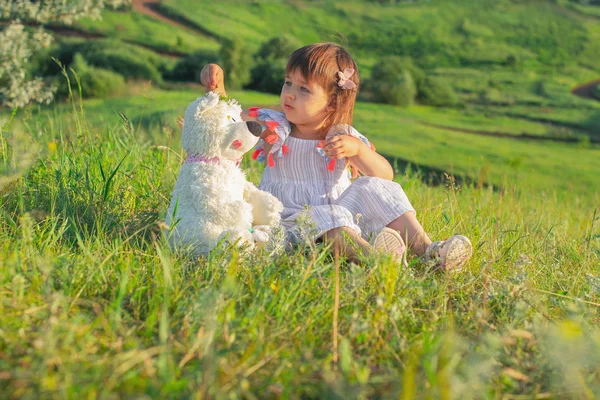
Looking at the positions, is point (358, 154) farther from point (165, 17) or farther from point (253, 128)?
point (165, 17)

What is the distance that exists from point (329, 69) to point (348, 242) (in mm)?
869

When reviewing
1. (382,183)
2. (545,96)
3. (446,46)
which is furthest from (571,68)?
(382,183)

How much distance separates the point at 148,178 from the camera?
3363mm

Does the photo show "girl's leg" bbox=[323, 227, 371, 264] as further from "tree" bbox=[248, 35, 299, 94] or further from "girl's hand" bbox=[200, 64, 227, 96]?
"tree" bbox=[248, 35, 299, 94]

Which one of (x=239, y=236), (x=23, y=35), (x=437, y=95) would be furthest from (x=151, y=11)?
(x=239, y=236)

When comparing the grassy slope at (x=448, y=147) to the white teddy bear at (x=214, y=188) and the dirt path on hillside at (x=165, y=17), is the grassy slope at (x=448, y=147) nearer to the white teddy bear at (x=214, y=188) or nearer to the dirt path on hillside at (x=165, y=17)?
the dirt path on hillside at (x=165, y=17)

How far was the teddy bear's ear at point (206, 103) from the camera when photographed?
2.59 m

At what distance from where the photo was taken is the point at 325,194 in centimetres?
319

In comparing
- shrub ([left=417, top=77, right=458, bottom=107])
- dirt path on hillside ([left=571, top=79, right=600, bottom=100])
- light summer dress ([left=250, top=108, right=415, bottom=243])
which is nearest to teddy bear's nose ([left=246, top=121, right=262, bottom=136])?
light summer dress ([left=250, top=108, right=415, bottom=243])

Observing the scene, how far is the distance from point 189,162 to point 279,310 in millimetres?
922

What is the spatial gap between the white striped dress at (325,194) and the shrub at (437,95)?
8.17 meters

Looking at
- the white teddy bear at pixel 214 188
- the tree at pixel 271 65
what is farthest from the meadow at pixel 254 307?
the tree at pixel 271 65

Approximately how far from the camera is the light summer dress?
2.99 meters

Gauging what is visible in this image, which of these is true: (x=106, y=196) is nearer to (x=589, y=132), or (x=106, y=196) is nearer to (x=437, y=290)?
(x=437, y=290)
